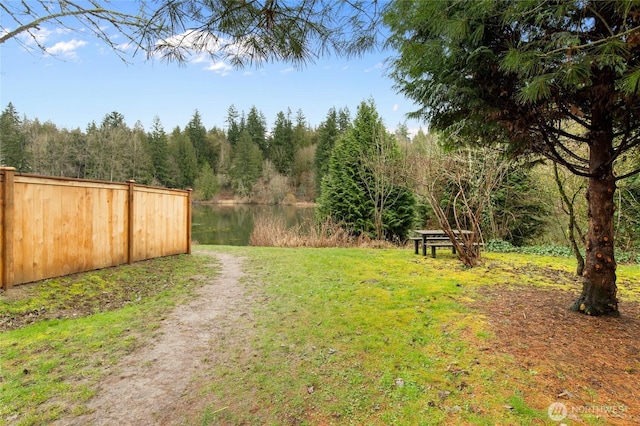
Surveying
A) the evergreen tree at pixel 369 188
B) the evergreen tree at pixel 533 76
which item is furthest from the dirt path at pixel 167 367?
the evergreen tree at pixel 369 188

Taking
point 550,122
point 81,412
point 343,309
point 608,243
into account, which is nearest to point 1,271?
point 81,412

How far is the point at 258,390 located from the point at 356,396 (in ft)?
2.05

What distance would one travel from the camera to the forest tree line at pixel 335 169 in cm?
781

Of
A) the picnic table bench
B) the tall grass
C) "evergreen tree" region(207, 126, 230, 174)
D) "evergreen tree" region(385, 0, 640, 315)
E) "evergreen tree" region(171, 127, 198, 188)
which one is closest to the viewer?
"evergreen tree" region(385, 0, 640, 315)

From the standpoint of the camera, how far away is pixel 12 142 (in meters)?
21.3

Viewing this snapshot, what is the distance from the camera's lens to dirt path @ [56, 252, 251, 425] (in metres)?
1.84

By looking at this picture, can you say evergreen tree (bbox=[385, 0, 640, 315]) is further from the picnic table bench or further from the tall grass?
the tall grass

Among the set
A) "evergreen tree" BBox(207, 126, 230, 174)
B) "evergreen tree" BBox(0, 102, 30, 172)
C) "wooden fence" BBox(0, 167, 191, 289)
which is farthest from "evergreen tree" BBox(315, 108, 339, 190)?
"wooden fence" BBox(0, 167, 191, 289)

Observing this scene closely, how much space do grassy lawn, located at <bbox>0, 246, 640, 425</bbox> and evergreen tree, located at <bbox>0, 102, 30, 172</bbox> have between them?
78.9 ft

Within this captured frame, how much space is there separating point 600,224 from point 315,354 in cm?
291

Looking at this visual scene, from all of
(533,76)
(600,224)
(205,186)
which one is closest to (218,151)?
(205,186)

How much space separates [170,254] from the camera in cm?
663

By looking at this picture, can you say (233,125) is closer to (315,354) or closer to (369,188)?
(369,188)

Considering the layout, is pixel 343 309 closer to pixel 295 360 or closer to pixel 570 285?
pixel 295 360
